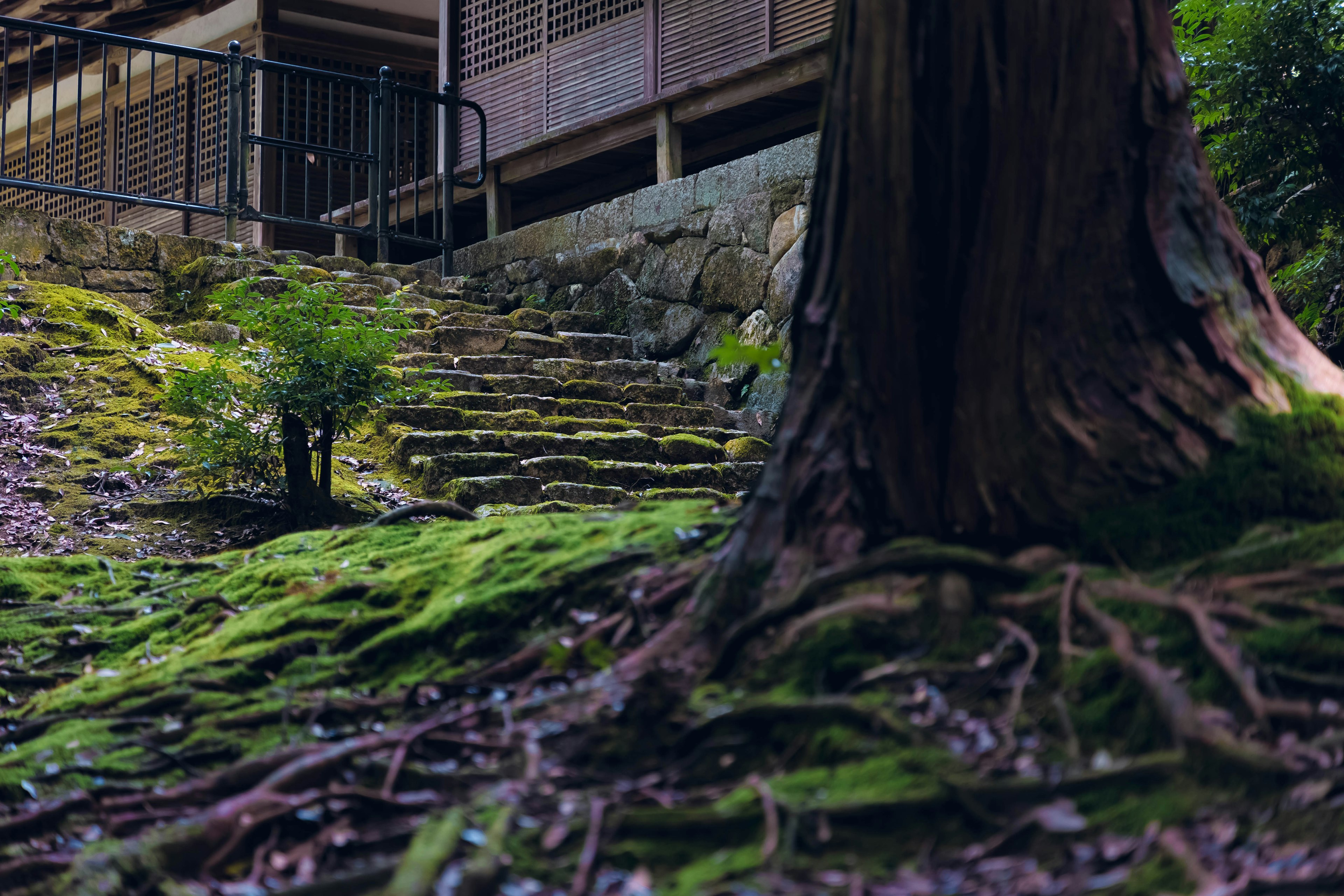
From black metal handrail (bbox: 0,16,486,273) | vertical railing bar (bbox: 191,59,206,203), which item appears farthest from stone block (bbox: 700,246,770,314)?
vertical railing bar (bbox: 191,59,206,203)

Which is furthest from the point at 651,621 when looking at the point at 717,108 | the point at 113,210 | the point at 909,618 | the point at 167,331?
the point at 113,210

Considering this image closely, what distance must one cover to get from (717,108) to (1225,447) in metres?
7.91

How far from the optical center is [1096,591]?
2.44 m

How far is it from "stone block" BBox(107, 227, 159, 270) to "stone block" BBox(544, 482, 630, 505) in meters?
4.25

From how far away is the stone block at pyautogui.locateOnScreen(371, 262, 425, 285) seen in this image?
9.73 m

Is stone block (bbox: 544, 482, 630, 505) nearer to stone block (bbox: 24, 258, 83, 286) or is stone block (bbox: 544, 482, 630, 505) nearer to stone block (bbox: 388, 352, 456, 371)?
stone block (bbox: 388, 352, 456, 371)

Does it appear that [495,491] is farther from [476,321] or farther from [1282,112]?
[1282,112]

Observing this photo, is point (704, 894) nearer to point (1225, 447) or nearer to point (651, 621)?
point (651, 621)

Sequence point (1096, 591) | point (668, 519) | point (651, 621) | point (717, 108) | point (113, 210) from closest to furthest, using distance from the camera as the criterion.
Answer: point (1096, 591) → point (651, 621) → point (668, 519) → point (717, 108) → point (113, 210)

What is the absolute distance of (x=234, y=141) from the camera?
935 centimetres

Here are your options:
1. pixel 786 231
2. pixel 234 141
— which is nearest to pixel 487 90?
pixel 234 141

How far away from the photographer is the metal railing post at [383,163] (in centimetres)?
1027

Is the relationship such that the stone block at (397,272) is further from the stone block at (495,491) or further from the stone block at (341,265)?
the stone block at (495,491)

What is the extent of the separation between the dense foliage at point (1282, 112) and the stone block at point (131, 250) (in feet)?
22.9
